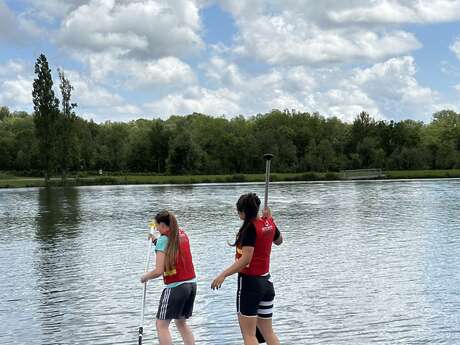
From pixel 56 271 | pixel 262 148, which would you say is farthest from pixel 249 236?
pixel 262 148

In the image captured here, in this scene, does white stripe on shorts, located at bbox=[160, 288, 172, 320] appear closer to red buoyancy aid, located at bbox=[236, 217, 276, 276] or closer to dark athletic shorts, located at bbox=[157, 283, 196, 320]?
dark athletic shorts, located at bbox=[157, 283, 196, 320]

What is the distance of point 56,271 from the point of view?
60.2ft

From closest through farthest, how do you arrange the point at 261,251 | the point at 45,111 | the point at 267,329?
the point at 261,251
the point at 267,329
the point at 45,111

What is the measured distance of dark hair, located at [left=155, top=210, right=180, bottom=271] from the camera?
829cm

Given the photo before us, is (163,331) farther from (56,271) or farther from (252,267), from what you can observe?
(56,271)

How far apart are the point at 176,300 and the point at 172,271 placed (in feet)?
1.30

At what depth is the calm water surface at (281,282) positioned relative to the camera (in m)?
11.6

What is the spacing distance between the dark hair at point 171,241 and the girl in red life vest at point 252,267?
2.49 feet

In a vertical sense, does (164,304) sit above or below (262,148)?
below

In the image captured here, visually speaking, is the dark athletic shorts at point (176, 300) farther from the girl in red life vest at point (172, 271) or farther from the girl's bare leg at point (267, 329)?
the girl's bare leg at point (267, 329)

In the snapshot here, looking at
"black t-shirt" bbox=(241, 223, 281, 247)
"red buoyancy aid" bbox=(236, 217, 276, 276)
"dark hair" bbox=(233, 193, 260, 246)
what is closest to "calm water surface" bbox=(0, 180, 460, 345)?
"red buoyancy aid" bbox=(236, 217, 276, 276)

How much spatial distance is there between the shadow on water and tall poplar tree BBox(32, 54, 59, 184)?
5159 cm

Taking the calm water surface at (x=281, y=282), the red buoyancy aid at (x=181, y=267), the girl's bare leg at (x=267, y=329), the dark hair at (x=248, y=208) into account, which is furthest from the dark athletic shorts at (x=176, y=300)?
the calm water surface at (x=281, y=282)

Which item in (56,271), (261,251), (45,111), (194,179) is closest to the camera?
(261,251)
